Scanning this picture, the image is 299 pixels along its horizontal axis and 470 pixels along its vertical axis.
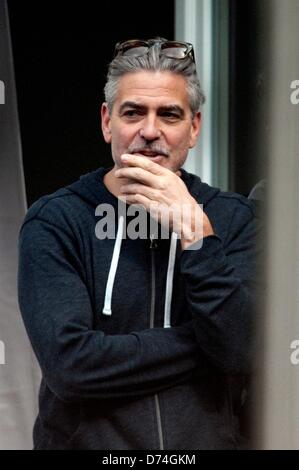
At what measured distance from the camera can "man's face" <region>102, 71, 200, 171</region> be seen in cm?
135

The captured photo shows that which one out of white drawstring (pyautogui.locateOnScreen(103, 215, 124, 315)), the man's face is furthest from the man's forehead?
white drawstring (pyautogui.locateOnScreen(103, 215, 124, 315))

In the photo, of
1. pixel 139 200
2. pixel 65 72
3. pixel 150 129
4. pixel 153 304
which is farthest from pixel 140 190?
pixel 65 72

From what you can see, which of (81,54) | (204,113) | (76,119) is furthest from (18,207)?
(204,113)

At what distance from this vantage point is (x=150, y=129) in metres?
1.33

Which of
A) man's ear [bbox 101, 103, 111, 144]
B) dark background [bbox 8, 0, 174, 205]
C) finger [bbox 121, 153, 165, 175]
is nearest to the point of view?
finger [bbox 121, 153, 165, 175]

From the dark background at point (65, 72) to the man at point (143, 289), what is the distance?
57cm

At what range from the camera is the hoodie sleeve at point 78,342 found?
1.22 meters

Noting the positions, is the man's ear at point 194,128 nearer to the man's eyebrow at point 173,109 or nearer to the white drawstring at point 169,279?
the man's eyebrow at point 173,109

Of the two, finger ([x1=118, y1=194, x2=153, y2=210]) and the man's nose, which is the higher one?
the man's nose

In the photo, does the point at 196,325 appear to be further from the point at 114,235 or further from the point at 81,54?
the point at 81,54

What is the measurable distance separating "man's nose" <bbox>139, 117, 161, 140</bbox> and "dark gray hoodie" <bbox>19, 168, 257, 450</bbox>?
0.14m

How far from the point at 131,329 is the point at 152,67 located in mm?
518

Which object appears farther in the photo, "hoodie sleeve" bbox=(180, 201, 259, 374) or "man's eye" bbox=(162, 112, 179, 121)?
"man's eye" bbox=(162, 112, 179, 121)

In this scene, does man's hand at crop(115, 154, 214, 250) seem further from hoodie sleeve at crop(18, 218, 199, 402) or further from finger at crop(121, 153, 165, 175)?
hoodie sleeve at crop(18, 218, 199, 402)
